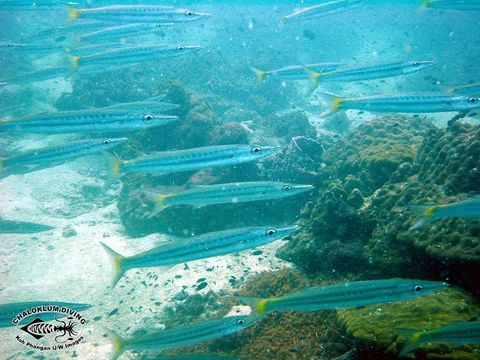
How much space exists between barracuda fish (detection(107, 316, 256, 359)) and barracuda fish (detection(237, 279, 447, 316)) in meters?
0.48

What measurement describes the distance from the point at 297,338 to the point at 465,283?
9.64 feet

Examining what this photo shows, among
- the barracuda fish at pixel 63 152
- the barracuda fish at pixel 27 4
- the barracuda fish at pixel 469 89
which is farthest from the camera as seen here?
the barracuda fish at pixel 27 4

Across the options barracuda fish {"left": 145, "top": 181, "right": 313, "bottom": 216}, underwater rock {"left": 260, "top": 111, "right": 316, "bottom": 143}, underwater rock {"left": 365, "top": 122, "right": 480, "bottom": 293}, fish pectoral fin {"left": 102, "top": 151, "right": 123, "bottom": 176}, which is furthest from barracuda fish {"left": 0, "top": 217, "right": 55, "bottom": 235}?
underwater rock {"left": 260, "top": 111, "right": 316, "bottom": 143}

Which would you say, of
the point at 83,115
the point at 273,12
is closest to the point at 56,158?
the point at 83,115

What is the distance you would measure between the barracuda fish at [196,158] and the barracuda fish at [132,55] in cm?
398

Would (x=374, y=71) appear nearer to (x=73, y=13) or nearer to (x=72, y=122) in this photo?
(x=72, y=122)

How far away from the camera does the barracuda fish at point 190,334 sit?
15.2 feet

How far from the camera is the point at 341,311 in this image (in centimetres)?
536

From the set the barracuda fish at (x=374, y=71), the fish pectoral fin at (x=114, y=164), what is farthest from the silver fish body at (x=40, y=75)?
the barracuda fish at (x=374, y=71)

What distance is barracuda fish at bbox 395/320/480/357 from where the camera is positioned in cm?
354

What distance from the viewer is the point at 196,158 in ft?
21.3

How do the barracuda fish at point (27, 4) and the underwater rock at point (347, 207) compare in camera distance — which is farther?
the barracuda fish at point (27, 4)

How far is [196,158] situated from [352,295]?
384cm

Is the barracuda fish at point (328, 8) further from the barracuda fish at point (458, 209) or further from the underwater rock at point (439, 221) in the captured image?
the barracuda fish at point (458, 209)
